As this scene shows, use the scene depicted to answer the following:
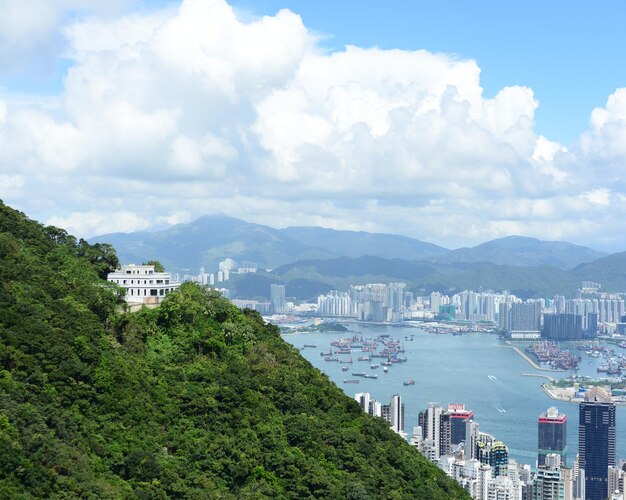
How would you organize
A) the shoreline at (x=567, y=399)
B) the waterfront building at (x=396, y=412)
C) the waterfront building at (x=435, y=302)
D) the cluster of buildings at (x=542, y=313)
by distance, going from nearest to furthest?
1. the waterfront building at (x=396, y=412)
2. the shoreline at (x=567, y=399)
3. the cluster of buildings at (x=542, y=313)
4. the waterfront building at (x=435, y=302)

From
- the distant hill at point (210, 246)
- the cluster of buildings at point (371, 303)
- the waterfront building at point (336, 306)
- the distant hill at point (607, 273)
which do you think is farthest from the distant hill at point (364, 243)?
the waterfront building at point (336, 306)

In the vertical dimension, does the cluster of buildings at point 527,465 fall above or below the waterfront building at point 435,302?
below

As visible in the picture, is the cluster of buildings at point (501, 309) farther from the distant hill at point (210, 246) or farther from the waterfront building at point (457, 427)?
the waterfront building at point (457, 427)

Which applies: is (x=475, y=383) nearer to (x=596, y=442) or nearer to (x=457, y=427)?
(x=457, y=427)

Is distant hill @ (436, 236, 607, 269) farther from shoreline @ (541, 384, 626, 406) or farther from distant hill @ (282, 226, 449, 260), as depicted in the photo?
shoreline @ (541, 384, 626, 406)

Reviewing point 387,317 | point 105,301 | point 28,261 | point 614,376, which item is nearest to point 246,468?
point 105,301

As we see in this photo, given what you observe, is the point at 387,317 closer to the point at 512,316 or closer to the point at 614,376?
the point at 512,316

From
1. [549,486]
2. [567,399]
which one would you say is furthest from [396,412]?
[567,399]
